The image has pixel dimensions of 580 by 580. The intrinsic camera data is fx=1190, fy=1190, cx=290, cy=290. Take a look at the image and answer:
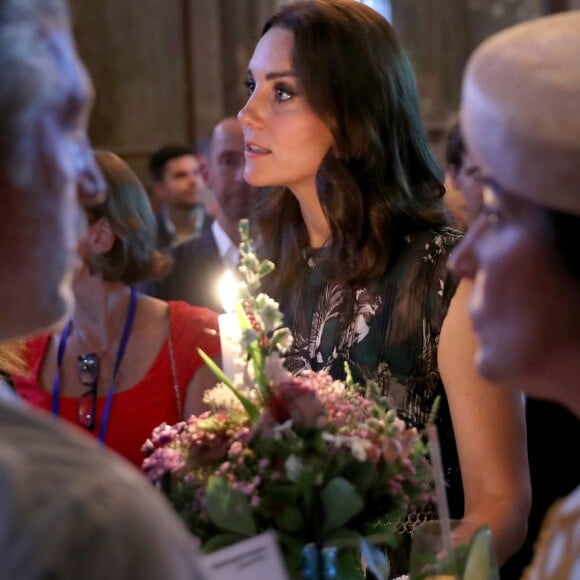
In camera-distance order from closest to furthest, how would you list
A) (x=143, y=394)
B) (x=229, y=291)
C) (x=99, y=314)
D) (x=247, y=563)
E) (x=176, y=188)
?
(x=247, y=563) → (x=229, y=291) → (x=143, y=394) → (x=99, y=314) → (x=176, y=188)

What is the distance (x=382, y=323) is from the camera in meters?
2.64

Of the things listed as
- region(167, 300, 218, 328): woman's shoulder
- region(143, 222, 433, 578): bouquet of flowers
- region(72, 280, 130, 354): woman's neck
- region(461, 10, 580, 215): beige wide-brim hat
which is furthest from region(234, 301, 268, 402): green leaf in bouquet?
region(72, 280, 130, 354): woman's neck

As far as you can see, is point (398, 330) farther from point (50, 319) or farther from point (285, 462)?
point (50, 319)

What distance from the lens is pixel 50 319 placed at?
129 centimetres

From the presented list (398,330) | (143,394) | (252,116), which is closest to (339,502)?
(398,330)

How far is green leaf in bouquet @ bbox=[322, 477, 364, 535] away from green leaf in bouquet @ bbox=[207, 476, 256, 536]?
11 centimetres

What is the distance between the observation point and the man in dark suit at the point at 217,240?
18.5 ft

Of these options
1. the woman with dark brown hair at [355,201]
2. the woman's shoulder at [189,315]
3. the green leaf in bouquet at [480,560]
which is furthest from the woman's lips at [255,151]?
the green leaf in bouquet at [480,560]

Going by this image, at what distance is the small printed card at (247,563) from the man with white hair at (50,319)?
374mm

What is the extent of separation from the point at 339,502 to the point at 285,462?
0.31ft

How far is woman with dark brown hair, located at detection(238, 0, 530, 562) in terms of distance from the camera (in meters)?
2.60

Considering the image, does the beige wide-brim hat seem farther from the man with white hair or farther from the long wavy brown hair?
the long wavy brown hair

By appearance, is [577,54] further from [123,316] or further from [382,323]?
[123,316]

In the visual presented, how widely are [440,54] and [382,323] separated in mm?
8922
